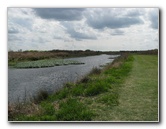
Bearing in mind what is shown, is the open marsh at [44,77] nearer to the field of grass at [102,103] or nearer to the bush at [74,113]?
the field of grass at [102,103]

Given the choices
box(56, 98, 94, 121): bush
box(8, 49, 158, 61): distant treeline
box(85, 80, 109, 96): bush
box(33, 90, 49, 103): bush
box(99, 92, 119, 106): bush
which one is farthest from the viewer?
box(33, 90, 49, 103): bush

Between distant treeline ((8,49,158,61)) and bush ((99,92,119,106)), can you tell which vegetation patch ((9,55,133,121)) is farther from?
distant treeline ((8,49,158,61))

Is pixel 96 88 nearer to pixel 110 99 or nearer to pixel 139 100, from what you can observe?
pixel 110 99

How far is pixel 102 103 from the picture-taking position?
19.0ft

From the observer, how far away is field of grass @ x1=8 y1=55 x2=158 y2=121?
17.1 ft

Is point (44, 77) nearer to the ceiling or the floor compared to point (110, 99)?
nearer to the ceiling

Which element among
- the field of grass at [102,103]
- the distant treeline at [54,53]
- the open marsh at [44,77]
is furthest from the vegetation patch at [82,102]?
the distant treeline at [54,53]

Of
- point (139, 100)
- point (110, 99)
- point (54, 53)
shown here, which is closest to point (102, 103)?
point (110, 99)

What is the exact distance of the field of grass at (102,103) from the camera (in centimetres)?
523

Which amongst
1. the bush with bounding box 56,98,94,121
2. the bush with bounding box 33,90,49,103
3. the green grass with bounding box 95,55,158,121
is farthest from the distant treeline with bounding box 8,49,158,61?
the bush with bounding box 33,90,49,103

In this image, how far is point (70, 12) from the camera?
18.4 feet

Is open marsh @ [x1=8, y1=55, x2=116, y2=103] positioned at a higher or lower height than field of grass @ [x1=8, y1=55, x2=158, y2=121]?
higher
